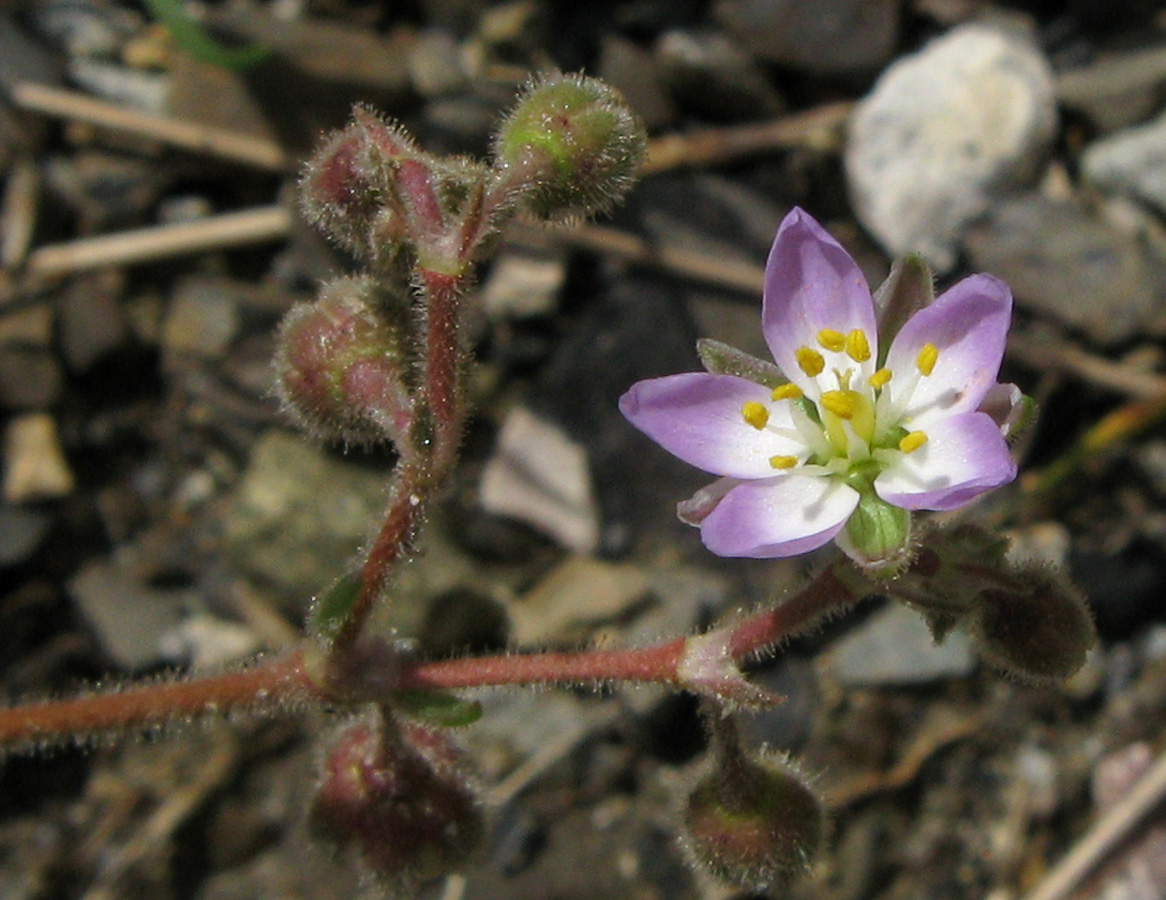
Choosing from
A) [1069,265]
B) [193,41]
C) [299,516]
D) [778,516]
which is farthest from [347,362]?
[1069,265]

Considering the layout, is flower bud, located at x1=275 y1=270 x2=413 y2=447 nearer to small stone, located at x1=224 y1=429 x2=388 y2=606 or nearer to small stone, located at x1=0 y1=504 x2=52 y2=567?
small stone, located at x1=224 y1=429 x2=388 y2=606

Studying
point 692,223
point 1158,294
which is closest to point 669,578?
point 692,223

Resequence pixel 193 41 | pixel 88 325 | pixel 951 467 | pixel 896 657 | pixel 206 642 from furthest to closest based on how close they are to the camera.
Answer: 1. pixel 88 325
2. pixel 206 642
3. pixel 896 657
4. pixel 193 41
5. pixel 951 467

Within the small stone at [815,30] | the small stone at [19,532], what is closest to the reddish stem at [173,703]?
the small stone at [19,532]

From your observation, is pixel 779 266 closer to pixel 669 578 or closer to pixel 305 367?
pixel 305 367

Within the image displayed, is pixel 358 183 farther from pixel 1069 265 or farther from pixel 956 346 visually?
pixel 1069 265
